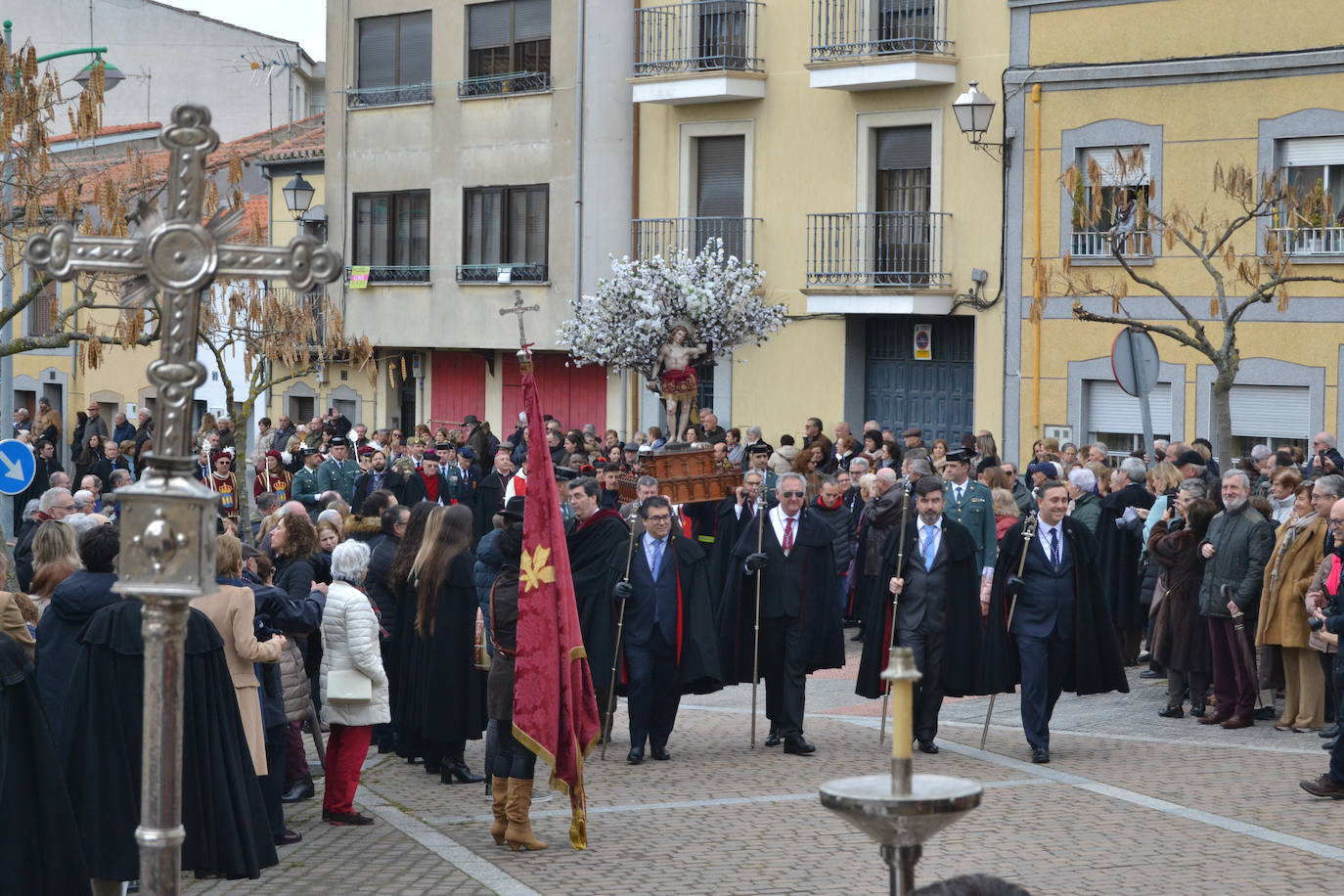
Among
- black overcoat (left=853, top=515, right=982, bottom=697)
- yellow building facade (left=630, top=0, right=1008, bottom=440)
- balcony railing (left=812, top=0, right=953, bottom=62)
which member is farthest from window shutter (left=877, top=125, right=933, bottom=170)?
black overcoat (left=853, top=515, right=982, bottom=697)

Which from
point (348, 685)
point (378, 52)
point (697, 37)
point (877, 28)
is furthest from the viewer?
point (378, 52)

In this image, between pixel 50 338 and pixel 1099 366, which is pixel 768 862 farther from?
pixel 1099 366

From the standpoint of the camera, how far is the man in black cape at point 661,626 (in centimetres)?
1291

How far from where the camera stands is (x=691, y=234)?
1159 inches

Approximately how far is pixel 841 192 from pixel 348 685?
1808cm

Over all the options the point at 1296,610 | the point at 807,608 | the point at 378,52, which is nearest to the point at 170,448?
the point at 807,608

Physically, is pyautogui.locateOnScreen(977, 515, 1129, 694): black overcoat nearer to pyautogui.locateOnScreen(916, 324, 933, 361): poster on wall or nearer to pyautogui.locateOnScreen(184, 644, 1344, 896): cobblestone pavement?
pyautogui.locateOnScreen(184, 644, 1344, 896): cobblestone pavement

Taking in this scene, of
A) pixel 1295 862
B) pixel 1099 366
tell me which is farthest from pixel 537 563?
pixel 1099 366

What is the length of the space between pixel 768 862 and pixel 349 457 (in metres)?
12.7

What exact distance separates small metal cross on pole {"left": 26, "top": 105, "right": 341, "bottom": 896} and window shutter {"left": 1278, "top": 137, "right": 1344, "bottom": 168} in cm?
1963

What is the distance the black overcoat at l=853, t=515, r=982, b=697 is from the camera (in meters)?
13.5

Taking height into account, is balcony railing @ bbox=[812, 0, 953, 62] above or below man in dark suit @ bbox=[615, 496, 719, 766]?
above

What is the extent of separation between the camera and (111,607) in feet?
27.5

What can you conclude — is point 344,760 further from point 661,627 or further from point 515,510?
point 661,627
